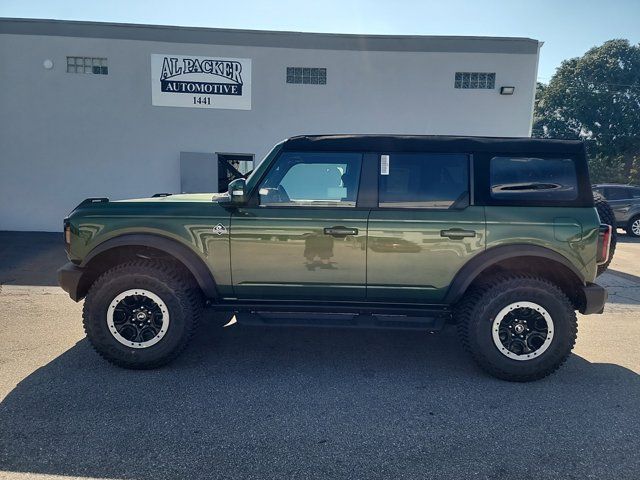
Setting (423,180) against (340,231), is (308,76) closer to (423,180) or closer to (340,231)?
(423,180)

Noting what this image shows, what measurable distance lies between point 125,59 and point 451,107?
8408 millimetres

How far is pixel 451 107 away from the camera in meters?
10.1

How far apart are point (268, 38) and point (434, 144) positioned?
8063mm

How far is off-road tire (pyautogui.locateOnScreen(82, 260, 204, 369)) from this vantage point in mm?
3291

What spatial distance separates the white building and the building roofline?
3 cm

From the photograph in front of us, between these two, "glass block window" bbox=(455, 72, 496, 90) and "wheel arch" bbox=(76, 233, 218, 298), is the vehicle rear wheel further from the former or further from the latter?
"wheel arch" bbox=(76, 233, 218, 298)

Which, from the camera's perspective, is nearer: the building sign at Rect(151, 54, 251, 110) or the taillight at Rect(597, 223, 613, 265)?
the taillight at Rect(597, 223, 613, 265)

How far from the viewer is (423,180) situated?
11.0 ft

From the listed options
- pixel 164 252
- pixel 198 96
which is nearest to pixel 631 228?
pixel 198 96

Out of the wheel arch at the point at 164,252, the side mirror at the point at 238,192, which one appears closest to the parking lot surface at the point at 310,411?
the wheel arch at the point at 164,252

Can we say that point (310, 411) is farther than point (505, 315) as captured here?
No

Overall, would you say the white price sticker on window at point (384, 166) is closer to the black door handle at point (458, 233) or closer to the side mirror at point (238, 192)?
the black door handle at point (458, 233)

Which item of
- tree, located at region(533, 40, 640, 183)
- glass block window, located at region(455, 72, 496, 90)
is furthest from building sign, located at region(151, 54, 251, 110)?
tree, located at region(533, 40, 640, 183)

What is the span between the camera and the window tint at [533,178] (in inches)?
128
